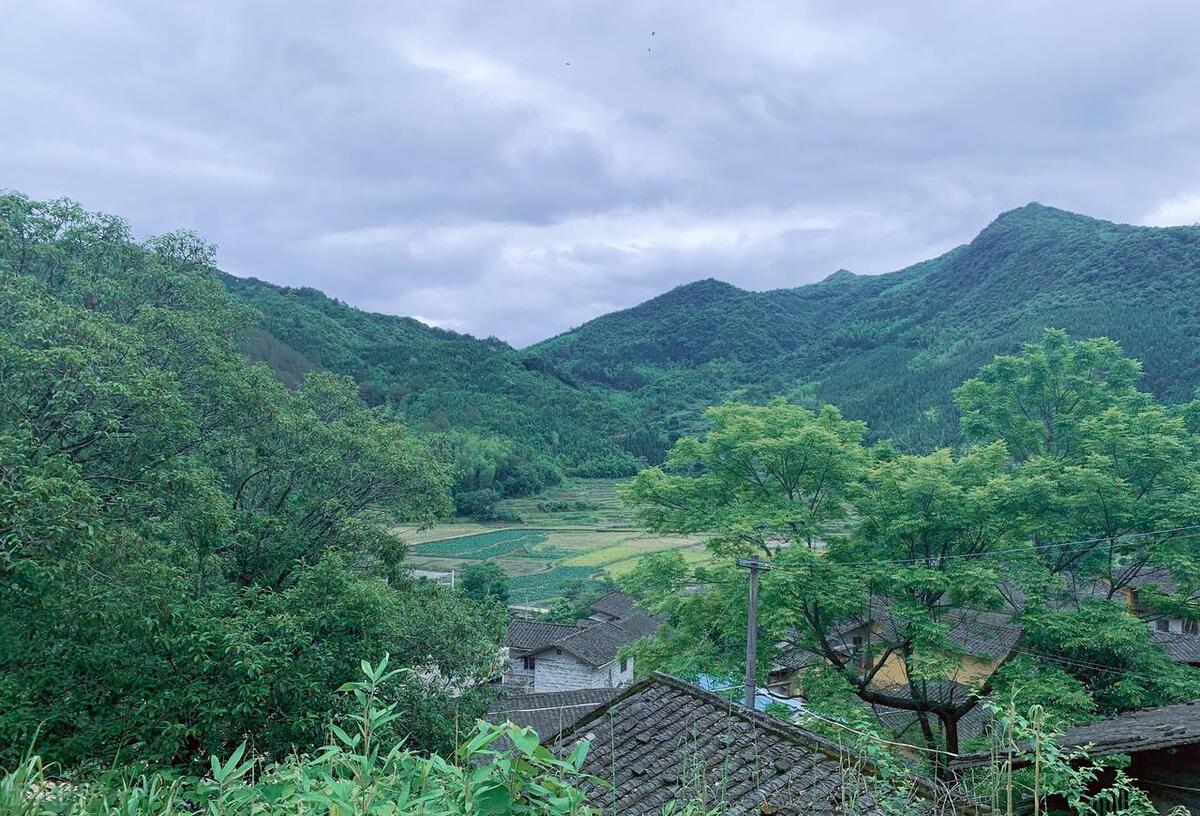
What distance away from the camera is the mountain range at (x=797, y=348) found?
121 ft

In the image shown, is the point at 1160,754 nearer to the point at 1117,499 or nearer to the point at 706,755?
the point at 706,755

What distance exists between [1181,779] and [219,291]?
36.6 ft

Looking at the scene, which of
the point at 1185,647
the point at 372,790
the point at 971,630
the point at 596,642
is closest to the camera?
the point at 372,790

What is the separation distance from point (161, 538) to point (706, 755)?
5.23 metres

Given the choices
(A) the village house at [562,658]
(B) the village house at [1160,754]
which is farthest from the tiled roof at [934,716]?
(A) the village house at [562,658]

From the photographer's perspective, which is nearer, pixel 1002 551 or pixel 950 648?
pixel 950 648

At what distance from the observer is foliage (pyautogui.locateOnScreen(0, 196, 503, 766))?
5480 millimetres

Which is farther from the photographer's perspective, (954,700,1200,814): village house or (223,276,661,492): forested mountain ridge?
(223,276,661,492): forested mountain ridge

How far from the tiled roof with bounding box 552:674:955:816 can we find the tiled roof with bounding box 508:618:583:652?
16287 millimetres

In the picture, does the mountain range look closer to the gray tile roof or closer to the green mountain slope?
the green mountain slope

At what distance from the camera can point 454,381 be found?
53688 millimetres

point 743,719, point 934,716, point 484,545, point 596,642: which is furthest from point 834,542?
point 484,545

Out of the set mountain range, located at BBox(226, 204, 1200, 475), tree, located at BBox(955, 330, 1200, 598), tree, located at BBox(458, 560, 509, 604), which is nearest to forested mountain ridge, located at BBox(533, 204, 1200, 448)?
mountain range, located at BBox(226, 204, 1200, 475)

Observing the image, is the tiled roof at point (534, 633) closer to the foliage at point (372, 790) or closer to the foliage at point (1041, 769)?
the foliage at point (1041, 769)
